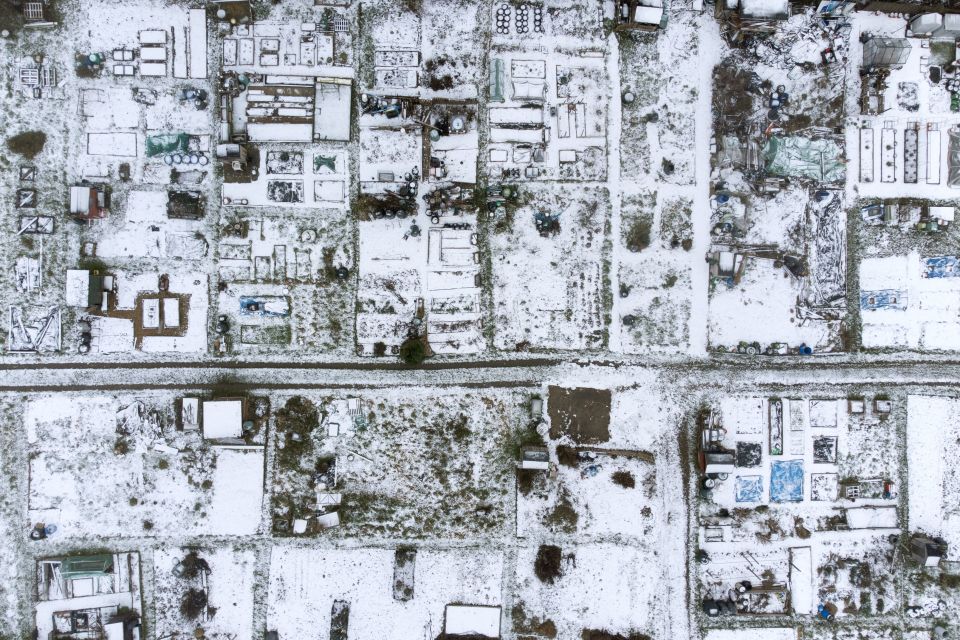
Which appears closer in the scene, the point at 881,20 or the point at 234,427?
the point at 234,427

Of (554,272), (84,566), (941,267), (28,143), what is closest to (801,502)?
(941,267)

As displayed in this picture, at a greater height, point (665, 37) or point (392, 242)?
point (665, 37)

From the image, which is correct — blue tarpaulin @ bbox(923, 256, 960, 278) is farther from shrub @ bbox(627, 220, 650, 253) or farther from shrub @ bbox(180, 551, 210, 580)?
shrub @ bbox(180, 551, 210, 580)

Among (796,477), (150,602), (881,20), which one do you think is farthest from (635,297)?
(150,602)

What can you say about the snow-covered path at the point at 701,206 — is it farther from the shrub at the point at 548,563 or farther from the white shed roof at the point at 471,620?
the white shed roof at the point at 471,620

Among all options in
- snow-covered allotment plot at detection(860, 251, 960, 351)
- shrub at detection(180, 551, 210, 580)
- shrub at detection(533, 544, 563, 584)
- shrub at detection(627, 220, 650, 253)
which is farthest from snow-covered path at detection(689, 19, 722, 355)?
shrub at detection(180, 551, 210, 580)

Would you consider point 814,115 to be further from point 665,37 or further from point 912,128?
point 665,37

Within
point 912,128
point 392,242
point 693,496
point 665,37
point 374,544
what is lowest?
point 374,544
